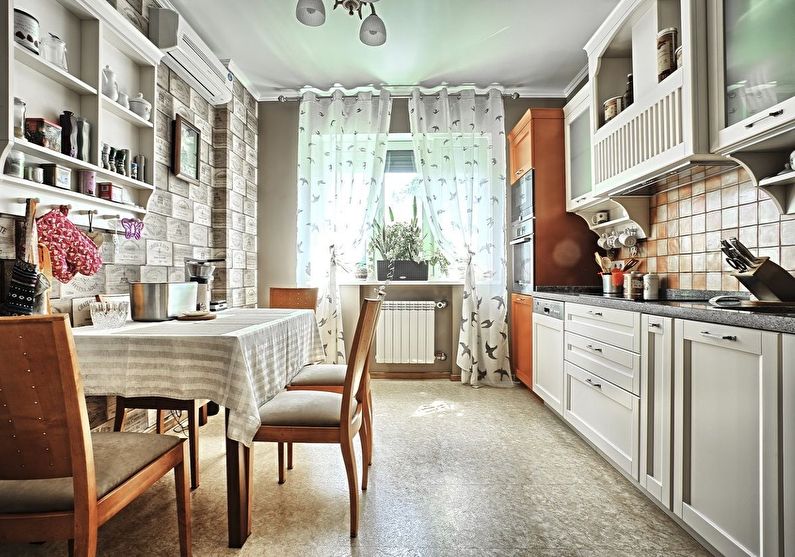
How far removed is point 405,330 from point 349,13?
2.74 metres

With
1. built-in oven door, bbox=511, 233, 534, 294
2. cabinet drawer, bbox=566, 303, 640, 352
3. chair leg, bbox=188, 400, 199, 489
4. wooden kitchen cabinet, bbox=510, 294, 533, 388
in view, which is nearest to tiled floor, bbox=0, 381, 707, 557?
chair leg, bbox=188, 400, 199, 489

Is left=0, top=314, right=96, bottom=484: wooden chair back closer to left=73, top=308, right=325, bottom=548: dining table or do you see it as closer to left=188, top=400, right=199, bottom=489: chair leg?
left=73, top=308, right=325, bottom=548: dining table

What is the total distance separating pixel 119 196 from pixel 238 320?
3.45 feet

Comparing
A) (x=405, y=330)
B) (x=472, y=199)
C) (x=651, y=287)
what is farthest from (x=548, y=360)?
(x=472, y=199)

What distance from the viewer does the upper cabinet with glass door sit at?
5.08 ft

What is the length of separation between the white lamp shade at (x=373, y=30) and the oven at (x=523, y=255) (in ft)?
6.19

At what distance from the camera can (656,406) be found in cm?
189

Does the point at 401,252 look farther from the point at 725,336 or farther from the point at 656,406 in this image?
the point at 725,336

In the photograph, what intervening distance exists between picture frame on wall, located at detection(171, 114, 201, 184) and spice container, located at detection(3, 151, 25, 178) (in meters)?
1.28

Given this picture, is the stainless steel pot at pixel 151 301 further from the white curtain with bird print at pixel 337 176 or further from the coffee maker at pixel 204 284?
the white curtain with bird print at pixel 337 176

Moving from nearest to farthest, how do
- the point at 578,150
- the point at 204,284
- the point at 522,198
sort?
the point at 204,284 < the point at 578,150 < the point at 522,198

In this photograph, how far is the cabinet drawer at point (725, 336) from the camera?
4.41 feet

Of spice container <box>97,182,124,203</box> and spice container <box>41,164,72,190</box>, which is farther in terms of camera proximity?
spice container <box>97,182,124,203</box>

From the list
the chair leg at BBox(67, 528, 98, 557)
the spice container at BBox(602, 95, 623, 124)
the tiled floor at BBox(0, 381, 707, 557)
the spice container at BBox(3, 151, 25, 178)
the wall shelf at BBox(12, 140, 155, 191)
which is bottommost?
the tiled floor at BBox(0, 381, 707, 557)
